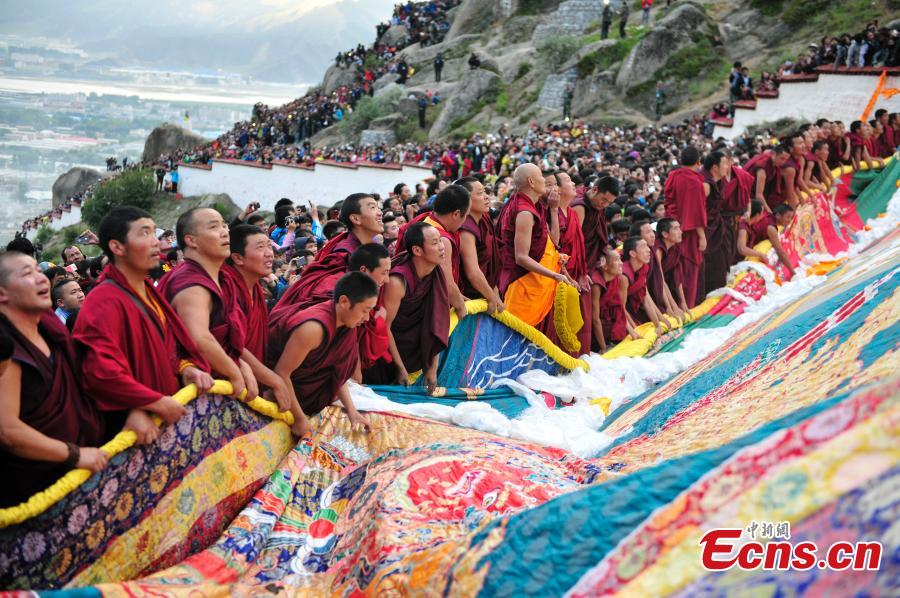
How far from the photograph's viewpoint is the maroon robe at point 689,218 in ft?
23.9

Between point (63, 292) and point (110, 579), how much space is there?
2106 mm

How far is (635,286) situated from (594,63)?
21.0m

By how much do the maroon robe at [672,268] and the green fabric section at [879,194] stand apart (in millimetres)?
3729

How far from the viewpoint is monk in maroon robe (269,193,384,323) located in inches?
154

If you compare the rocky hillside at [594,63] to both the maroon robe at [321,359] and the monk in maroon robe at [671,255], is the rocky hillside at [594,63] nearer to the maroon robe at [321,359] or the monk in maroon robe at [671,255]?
the monk in maroon robe at [671,255]

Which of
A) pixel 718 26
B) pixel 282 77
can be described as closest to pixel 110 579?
pixel 718 26

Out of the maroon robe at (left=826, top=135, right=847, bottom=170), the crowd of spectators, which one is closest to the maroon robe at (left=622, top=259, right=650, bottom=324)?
the maroon robe at (left=826, top=135, right=847, bottom=170)

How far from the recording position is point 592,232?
651 centimetres

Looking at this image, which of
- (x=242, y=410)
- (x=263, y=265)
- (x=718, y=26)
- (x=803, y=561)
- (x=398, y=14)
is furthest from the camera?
(x=398, y=14)

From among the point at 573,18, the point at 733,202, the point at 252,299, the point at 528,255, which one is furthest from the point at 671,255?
the point at 573,18

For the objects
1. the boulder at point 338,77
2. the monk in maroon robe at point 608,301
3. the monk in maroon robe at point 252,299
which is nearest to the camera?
the monk in maroon robe at point 252,299

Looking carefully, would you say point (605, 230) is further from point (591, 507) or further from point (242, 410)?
point (591, 507)

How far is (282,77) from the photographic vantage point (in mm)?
151125

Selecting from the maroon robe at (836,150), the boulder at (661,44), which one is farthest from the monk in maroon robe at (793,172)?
the boulder at (661,44)
